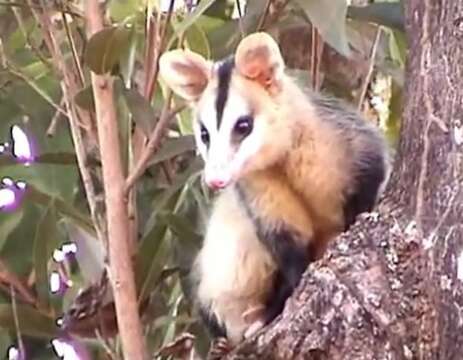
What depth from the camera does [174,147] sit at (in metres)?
1.89

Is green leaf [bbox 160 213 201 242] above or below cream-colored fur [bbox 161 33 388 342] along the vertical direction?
below

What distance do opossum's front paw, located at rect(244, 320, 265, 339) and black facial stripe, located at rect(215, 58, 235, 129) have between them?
245 mm

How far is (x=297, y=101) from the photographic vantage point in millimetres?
1812

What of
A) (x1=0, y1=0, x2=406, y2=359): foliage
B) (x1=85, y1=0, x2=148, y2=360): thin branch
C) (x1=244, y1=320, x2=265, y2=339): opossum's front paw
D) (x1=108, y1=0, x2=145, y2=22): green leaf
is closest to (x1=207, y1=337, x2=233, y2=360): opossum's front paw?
(x1=244, y1=320, x2=265, y2=339): opossum's front paw

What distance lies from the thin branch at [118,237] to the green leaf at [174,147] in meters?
0.12

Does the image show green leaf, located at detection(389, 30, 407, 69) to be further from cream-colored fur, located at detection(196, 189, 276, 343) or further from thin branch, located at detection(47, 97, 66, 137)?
thin branch, located at detection(47, 97, 66, 137)

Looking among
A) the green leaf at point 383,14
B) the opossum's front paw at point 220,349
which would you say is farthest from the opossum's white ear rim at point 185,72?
the opossum's front paw at point 220,349

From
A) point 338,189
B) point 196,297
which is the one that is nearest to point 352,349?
point 338,189

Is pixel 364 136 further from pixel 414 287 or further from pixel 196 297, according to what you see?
pixel 414 287

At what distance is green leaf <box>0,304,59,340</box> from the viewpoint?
1955mm

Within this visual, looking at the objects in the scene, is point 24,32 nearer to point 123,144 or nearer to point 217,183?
point 123,144

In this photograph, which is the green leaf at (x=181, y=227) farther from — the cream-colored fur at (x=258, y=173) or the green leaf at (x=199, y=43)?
the green leaf at (x=199, y=43)

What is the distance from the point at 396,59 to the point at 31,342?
67cm

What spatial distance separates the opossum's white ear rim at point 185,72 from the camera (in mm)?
1704
